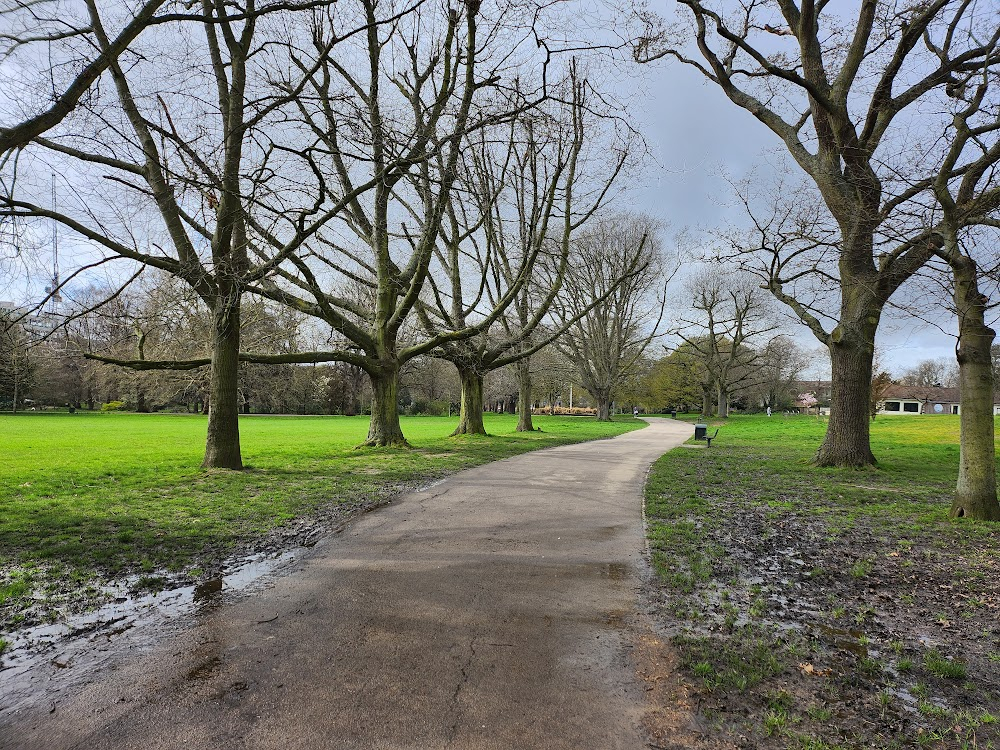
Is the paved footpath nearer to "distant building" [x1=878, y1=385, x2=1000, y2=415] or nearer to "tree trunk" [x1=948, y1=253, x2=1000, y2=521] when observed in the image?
"tree trunk" [x1=948, y1=253, x2=1000, y2=521]

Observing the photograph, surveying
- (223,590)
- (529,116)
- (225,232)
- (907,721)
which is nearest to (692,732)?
(907,721)

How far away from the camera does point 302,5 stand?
19.6 feet

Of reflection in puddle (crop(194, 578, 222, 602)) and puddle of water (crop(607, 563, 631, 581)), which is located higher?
reflection in puddle (crop(194, 578, 222, 602))

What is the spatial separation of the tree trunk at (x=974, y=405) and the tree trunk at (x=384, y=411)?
1283 centimetres

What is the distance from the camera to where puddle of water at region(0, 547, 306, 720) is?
312 centimetres

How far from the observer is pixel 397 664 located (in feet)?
11.0

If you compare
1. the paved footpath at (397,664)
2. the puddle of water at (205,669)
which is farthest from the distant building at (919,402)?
the puddle of water at (205,669)

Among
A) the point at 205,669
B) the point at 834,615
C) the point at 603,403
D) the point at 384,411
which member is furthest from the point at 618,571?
the point at 603,403

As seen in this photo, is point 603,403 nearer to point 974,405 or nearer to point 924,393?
point 974,405

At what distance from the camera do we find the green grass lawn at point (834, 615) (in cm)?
285

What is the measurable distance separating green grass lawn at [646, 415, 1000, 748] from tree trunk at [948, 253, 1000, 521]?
1.34ft

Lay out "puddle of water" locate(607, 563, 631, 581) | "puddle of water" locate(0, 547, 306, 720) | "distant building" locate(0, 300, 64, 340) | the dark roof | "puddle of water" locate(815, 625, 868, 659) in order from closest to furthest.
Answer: "puddle of water" locate(0, 547, 306, 720) < "puddle of water" locate(815, 625, 868, 659) < "puddle of water" locate(607, 563, 631, 581) < "distant building" locate(0, 300, 64, 340) < the dark roof

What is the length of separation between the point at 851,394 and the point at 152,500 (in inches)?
540

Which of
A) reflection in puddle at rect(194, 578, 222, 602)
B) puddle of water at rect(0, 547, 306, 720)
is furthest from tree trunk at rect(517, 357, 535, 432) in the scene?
puddle of water at rect(0, 547, 306, 720)
